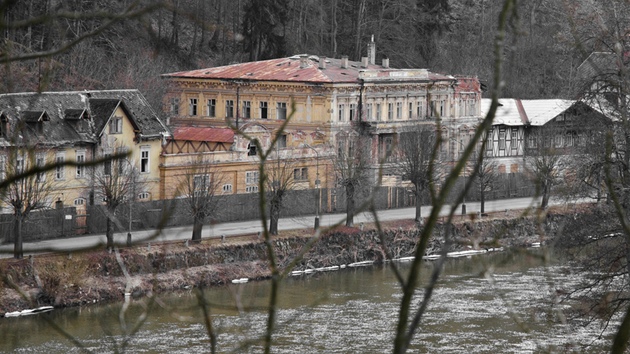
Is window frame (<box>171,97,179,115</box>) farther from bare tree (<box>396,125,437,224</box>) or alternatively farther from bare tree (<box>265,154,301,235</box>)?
bare tree (<box>265,154,301,235</box>)

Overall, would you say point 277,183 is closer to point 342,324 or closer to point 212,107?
point 212,107

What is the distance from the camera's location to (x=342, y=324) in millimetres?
33188

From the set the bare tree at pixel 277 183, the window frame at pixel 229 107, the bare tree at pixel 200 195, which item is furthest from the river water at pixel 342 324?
the window frame at pixel 229 107

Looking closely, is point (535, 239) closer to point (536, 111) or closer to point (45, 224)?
point (536, 111)

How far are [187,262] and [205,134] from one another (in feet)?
41.2

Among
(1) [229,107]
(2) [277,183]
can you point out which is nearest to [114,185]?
(2) [277,183]

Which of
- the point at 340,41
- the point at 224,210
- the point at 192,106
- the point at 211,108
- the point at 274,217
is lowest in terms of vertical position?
the point at 274,217

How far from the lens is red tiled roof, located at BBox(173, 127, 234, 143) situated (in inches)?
2024

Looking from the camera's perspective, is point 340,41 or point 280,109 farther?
point 340,41

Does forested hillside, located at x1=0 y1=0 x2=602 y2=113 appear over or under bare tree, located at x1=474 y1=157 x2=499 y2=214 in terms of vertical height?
over

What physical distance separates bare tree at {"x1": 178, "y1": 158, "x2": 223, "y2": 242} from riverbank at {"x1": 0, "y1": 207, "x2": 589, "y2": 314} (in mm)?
816

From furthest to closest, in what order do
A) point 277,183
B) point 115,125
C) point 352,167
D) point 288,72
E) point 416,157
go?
point 288,72
point 416,157
point 352,167
point 277,183
point 115,125

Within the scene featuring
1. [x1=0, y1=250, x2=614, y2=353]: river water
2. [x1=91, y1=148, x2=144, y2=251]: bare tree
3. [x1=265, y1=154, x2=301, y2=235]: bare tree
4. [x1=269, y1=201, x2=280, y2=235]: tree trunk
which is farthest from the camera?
[x1=265, y1=154, x2=301, y2=235]: bare tree

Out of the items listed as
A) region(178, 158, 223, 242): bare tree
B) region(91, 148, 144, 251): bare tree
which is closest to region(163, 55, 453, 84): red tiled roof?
region(178, 158, 223, 242): bare tree
